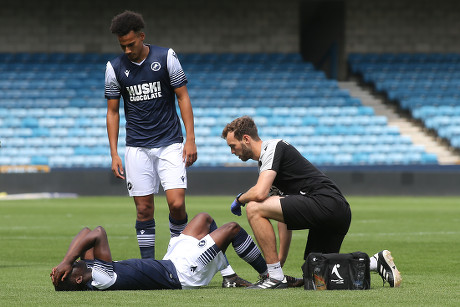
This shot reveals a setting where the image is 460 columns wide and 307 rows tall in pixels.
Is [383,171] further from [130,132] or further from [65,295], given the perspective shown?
[65,295]

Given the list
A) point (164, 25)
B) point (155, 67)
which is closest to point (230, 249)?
point (155, 67)

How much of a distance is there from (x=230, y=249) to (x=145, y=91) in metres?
3.79

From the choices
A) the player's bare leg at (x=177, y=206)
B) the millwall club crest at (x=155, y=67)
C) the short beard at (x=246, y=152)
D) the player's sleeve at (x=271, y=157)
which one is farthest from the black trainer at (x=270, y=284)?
the millwall club crest at (x=155, y=67)

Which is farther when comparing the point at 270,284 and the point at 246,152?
the point at 246,152

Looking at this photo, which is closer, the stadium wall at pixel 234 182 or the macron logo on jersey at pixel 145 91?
the macron logo on jersey at pixel 145 91

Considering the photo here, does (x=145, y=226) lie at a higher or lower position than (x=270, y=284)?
higher

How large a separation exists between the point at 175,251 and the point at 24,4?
27.5 m

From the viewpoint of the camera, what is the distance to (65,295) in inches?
244

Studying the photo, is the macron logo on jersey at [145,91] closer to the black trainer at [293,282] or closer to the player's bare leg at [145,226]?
the player's bare leg at [145,226]

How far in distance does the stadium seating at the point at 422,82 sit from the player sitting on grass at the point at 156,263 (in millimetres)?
21930

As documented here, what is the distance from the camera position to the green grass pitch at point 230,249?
600cm

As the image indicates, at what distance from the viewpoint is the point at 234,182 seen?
979 inches

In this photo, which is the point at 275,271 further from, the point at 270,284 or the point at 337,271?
the point at 337,271

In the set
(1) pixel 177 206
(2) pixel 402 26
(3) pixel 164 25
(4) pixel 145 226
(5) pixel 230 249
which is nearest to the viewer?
(1) pixel 177 206
